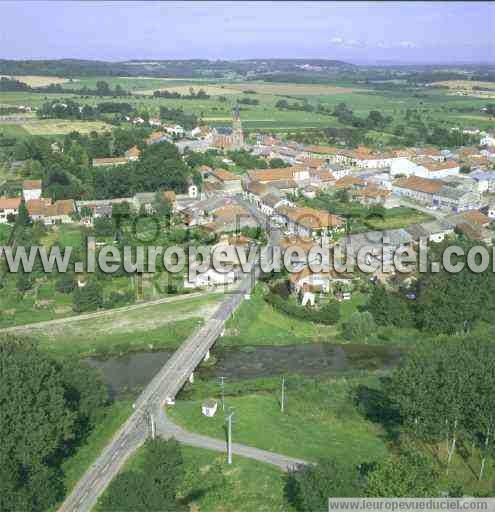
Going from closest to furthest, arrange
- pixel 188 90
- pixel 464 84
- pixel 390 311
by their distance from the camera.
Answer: pixel 390 311, pixel 188 90, pixel 464 84

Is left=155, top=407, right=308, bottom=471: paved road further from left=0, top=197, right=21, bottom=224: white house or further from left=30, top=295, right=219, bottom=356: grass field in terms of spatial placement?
left=0, top=197, right=21, bottom=224: white house

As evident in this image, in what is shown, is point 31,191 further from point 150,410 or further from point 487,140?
point 487,140

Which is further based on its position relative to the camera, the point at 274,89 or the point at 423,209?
the point at 274,89

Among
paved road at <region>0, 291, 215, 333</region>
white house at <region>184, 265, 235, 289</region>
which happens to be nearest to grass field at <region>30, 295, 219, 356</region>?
paved road at <region>0, 291, 215, 333</region>

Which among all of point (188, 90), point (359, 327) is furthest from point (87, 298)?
point (188, 90)

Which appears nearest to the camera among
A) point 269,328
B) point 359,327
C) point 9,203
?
point 359,327

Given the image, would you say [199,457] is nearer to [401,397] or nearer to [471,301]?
[401,397]

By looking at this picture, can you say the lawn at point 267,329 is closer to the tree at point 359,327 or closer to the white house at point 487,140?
the tree at point 359,327

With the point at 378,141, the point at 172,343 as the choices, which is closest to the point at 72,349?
the point at 172,343
